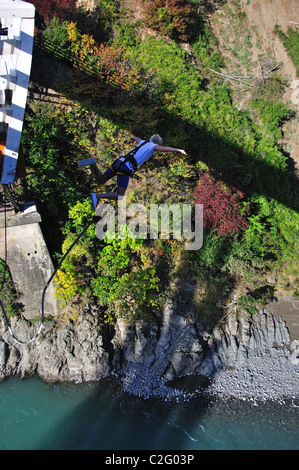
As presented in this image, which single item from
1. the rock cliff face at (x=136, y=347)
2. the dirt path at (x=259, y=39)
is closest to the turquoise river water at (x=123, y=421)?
the rock cliff face at (x=136, y=347)

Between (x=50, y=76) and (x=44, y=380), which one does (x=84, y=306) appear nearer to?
(x=44, y=380)

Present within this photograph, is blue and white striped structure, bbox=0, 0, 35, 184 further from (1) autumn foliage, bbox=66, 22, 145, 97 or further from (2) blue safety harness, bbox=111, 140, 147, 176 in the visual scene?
(1) autumn foliage, bbox=66, 22, 145, 97

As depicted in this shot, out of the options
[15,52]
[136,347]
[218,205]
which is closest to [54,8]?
[15,52]

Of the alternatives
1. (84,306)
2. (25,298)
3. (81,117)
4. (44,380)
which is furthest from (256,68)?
(44,380)

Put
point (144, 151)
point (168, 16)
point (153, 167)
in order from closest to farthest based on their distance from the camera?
point (144, 151) → point (153, 167) → point (168, 16)

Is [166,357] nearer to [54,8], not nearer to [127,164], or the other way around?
[127,164]
